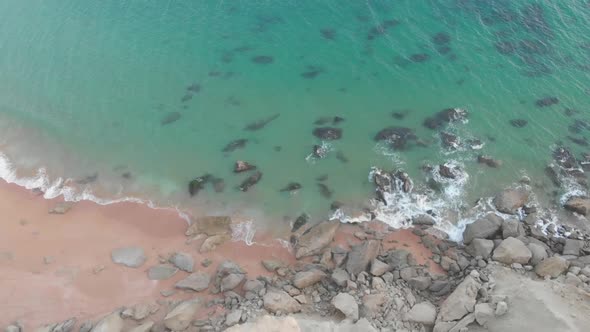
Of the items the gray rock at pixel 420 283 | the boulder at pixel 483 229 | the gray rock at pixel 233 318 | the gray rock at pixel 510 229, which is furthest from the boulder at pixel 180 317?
the gray rock at pixel 510 229

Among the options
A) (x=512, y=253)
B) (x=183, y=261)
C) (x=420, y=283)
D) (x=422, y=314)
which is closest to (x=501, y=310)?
(x=422, y=314)

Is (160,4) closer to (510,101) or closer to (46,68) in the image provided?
(46,68)

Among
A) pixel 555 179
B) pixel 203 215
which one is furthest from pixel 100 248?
pixel 555 179

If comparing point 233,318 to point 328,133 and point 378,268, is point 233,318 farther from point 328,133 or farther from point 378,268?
point 328,133

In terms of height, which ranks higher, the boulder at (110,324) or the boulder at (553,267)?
the boulder at (553,267)

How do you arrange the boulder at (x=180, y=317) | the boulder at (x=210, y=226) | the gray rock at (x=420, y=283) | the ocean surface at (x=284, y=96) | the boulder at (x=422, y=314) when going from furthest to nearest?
the ocean surface at (x=284, y=96) < the boulder at (x=210, y=226) < the gray rock at (x=420, y=283) < the boulder at (x=180, y=317) < the boulder at (x=422, y=314)

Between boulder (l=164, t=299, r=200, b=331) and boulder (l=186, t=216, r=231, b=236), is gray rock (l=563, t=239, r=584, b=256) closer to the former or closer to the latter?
boulder (l=186, t=216, r=231, b=236)

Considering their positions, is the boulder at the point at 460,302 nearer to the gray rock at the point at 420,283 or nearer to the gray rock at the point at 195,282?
the gray rock at the point at 420,283
